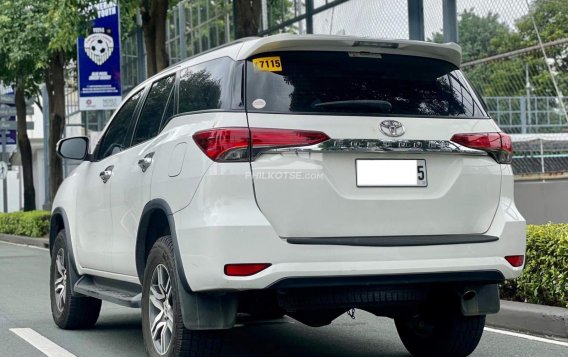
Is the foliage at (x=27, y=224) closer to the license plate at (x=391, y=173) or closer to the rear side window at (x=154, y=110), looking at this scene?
the rear side window at (x=154, y=110)

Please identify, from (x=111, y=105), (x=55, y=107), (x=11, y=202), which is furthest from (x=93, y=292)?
(x=11, y=202)

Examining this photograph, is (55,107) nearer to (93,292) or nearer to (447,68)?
(93,292)

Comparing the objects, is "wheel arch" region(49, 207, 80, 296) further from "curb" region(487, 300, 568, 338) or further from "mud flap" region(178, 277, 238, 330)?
"curb" region(487, 300, 568, 338)

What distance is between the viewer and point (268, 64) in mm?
5215

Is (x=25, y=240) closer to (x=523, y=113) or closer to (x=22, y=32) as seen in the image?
(x=22, y=32)

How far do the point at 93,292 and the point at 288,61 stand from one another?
252cm

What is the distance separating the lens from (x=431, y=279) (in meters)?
5.13

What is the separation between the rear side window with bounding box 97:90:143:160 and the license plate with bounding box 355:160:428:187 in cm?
218

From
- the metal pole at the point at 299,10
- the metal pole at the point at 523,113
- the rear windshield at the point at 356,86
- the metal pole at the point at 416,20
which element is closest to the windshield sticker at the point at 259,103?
the rear windshield at the point at 356,86

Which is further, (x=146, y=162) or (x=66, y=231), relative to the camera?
(x=66, y=231)

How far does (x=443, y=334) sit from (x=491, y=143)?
4.28ft

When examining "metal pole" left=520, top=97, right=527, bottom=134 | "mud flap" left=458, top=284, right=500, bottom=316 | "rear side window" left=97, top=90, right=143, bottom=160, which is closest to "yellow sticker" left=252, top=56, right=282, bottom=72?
"mud flap" left=458, top=284, right=500, bottom=316

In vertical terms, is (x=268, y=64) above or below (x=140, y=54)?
below

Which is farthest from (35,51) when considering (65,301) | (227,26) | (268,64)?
(268,64)
